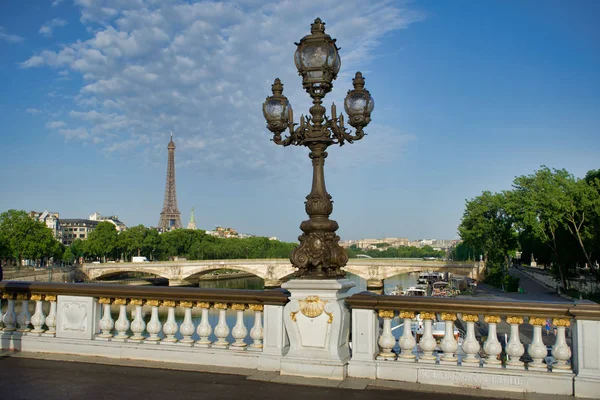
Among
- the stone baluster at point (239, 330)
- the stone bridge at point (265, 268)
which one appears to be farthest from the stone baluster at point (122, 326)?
the stone bridge at point (265, 268)

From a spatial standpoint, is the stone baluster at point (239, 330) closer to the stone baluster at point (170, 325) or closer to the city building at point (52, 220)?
the stone baluster at point (170, 325)

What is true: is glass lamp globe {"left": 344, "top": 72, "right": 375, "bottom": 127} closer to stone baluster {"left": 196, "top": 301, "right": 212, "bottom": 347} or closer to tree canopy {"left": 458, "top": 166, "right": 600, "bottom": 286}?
stone baluster {"left": 196, "top": 301, "right": 212, "bottom": 347}

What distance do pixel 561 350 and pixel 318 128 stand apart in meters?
4.26

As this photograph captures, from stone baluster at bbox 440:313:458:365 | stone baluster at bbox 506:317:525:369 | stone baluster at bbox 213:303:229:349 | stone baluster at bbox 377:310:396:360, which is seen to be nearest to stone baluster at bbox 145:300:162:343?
stone baluster at bbox 213:303:229:349

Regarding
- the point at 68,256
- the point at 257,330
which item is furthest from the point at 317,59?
the point at 68,256

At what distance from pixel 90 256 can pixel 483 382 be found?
117281 millimetres

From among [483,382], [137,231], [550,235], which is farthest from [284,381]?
[137,231]

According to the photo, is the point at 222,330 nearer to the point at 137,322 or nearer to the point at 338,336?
the point at 137,322

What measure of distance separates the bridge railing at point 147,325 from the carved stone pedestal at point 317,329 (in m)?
0.21

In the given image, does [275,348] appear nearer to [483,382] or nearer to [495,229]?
[483,382]

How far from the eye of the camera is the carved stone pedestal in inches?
284

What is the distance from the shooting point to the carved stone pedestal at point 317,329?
7215 millimetres

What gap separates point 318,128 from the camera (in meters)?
7.93

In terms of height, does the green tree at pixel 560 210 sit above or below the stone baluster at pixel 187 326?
above
